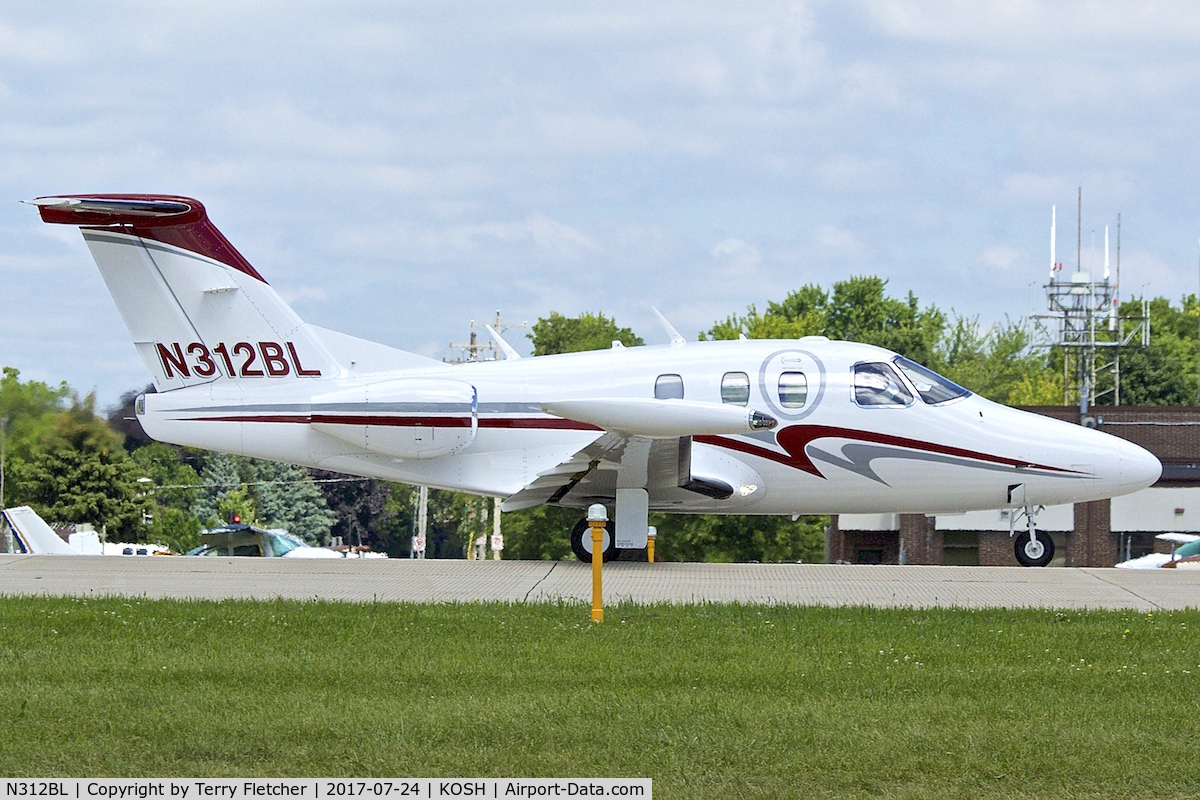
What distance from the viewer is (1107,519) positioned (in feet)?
145

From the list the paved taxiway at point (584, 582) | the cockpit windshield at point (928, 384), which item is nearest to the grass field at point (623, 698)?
the paved taxiway at point (584, 582)

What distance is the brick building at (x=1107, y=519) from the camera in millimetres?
43344

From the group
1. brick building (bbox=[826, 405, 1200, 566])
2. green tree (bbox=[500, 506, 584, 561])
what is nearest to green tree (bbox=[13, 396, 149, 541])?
green tree (bbox=[500, 506, 584, 561])

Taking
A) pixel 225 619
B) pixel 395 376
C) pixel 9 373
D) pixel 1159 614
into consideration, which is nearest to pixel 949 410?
pixel 1159 614

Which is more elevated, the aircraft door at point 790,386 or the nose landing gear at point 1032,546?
the aircraft door at point 790,386

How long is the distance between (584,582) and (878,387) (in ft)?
16.3

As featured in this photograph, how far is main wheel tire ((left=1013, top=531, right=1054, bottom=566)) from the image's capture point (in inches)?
746

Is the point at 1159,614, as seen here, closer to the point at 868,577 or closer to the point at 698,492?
the point at 868,577

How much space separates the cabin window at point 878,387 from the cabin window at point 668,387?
7.03ft

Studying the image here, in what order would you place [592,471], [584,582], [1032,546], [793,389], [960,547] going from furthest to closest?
[960,547] → [1032,546] → [793,389] → [592,471] → [584,582]

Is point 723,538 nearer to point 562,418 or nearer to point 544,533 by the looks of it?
point 544,533

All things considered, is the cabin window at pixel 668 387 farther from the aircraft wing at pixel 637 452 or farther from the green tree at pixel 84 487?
the green tree at pixel 84 487

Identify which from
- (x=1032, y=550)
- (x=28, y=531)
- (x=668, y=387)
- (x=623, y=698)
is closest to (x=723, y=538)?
(x=28, y=531)

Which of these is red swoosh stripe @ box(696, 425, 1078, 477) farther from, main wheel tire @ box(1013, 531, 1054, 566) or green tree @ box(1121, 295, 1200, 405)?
green tree @ box(1121, 295, 1200, 405)
